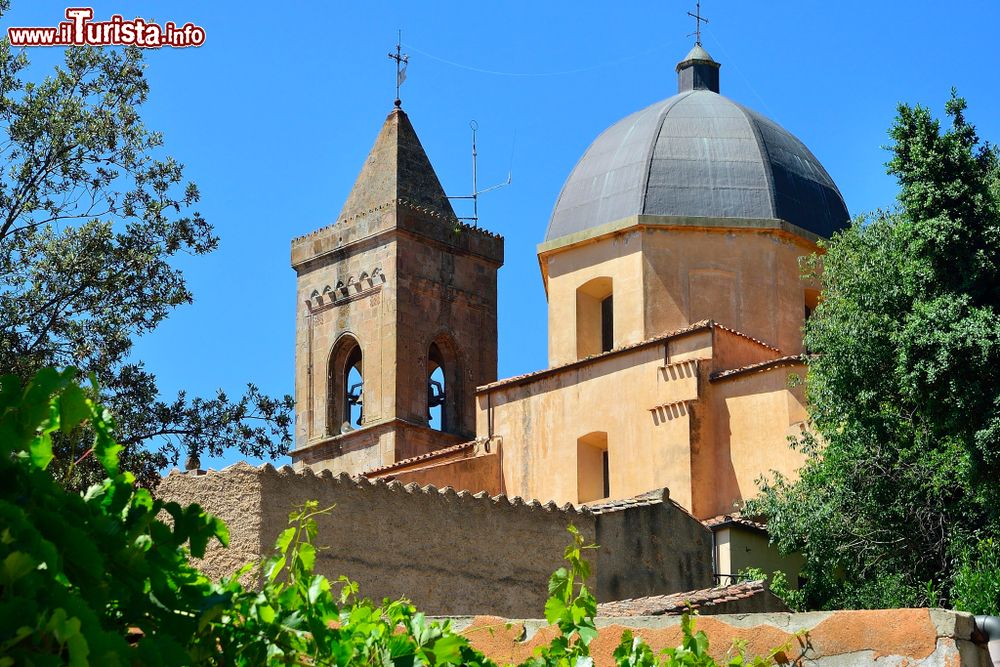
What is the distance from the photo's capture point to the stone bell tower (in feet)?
106

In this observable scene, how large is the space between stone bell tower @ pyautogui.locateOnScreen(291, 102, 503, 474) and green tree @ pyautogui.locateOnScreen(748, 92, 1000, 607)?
13.8 metres

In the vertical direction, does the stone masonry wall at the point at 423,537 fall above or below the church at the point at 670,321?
below

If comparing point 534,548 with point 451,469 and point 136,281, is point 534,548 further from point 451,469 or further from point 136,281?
point 451,469

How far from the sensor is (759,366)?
70.2 ft

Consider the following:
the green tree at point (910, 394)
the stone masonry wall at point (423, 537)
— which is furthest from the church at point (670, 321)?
the stone masonry wall at point (423, 537)

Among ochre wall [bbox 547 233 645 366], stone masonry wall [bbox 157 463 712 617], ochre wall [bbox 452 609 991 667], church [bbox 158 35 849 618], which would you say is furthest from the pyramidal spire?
ochre wall [bbox 452 609 991 667]

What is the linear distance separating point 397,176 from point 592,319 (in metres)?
10.9

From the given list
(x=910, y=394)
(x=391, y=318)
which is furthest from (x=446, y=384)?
(x=910, y=394)

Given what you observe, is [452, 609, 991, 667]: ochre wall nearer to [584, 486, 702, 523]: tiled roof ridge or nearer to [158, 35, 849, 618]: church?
[158, 35, 849, 618]: church

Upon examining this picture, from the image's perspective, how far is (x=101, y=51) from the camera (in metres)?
14.2

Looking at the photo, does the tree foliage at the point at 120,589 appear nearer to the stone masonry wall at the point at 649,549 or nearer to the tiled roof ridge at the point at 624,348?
the stone masonry wall at the point at 649,549

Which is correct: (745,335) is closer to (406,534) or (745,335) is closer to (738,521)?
(738,521)

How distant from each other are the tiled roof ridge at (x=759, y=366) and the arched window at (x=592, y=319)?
108 inches

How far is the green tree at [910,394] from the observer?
52.2 ft
